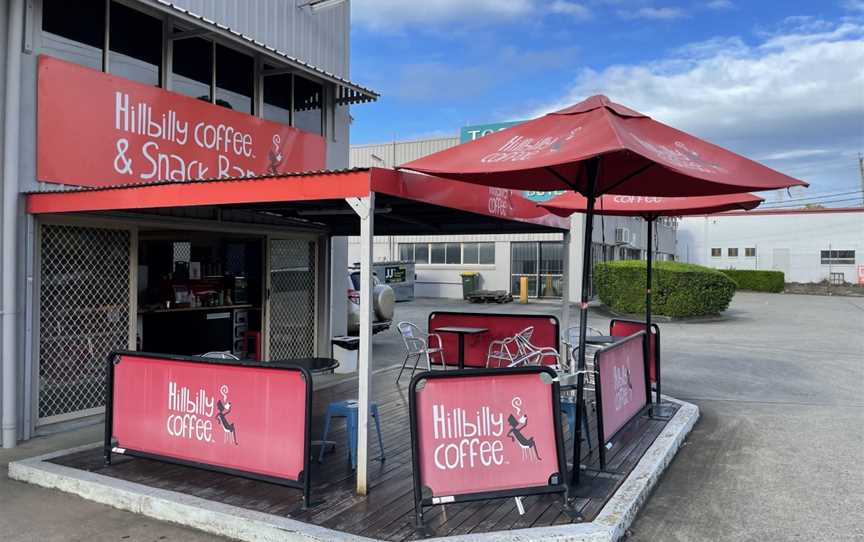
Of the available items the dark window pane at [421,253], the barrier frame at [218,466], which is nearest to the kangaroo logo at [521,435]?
the barrier frame at [218,466]

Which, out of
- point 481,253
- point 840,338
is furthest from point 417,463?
point 481,253

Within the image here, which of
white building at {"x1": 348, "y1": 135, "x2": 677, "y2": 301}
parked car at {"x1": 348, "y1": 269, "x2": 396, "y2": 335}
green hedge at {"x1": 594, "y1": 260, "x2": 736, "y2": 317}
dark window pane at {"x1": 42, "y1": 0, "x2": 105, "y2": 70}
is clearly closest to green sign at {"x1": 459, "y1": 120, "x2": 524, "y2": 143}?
white building at {"x1": 348, "y1": 135, "x2": 677, "y2": 301}

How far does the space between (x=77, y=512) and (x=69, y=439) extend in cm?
190

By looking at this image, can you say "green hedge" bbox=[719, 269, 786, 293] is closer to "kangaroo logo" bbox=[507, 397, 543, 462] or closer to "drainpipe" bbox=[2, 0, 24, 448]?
"kangaroo logo" bbox=[507, 397, 543, 462]

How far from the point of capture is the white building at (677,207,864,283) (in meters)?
38.6

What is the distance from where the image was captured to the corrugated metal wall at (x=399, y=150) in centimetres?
2752

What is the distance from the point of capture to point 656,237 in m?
32.7

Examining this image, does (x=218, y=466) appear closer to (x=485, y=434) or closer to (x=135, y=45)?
(x=485, y=434)

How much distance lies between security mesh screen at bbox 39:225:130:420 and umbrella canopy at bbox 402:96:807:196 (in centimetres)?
377

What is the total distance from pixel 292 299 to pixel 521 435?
224 inches

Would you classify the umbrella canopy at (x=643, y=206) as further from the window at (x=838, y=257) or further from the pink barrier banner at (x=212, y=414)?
the window at (x=838, y=257)

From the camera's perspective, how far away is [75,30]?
638 cm

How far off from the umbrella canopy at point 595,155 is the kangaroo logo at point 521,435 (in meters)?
1.59

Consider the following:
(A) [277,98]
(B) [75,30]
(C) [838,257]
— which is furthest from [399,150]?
(C) [838,257]
